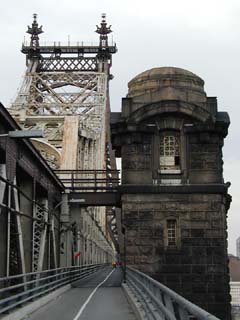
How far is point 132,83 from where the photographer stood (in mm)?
30031

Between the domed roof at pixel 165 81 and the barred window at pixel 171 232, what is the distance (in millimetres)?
6362

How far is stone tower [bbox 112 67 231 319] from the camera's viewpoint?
26.1m

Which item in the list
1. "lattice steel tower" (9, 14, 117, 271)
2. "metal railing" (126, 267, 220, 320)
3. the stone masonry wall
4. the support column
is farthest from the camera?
"lattice steel tower" (9, 14, 117, 271)

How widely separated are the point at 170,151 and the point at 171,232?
12.7 ft

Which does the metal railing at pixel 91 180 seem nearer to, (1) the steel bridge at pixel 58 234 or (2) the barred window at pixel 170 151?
(1) the steel bridge at pixel 58 234

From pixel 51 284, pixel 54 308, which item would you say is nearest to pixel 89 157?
pixel 51 284

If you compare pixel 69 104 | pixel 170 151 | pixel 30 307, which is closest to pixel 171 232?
pixel 170 151

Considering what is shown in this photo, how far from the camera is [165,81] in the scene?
28938 millimetres

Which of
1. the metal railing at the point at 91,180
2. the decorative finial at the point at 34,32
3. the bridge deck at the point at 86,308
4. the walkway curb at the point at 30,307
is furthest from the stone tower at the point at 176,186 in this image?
the decorative finial at the point at 34,32

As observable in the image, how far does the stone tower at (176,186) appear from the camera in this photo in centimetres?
2608

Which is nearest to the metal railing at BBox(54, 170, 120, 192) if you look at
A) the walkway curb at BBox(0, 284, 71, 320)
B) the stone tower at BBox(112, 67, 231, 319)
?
the stone tower at BBox(112, 67, 231, 319)

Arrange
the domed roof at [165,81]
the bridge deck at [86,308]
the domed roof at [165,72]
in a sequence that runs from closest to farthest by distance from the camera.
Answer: the bridge deck at [86,308]
the domed roof at [165,81]
the domed roof at [165,72]

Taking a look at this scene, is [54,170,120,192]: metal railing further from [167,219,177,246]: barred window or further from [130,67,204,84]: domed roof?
[130,67,204,84]: domed roof

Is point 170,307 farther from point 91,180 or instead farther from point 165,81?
point 91,180
